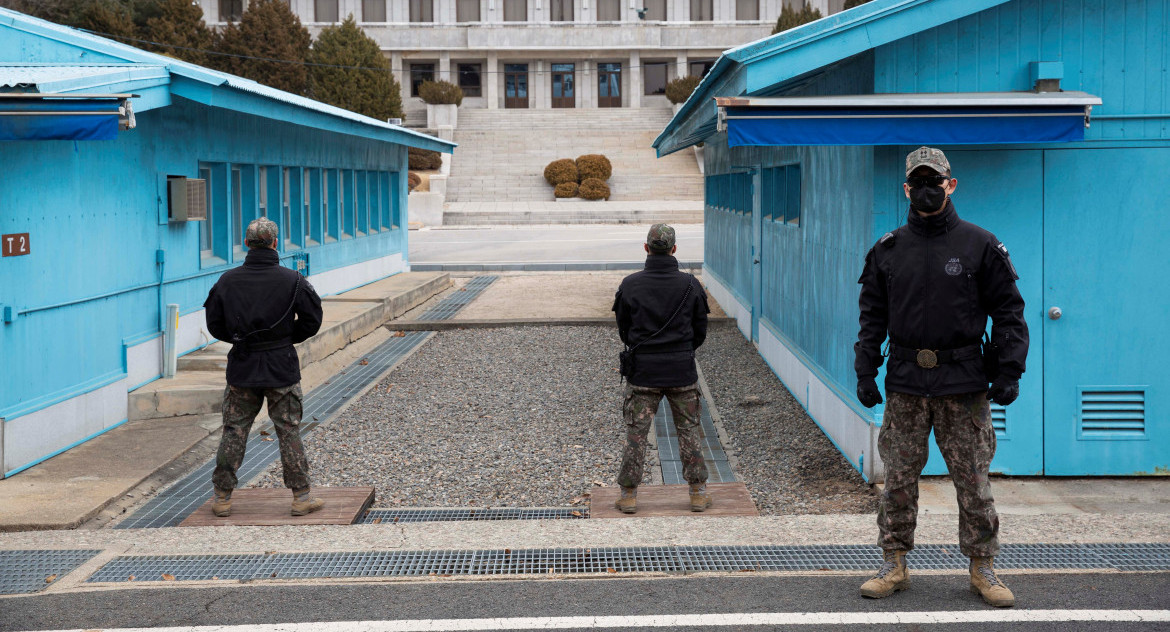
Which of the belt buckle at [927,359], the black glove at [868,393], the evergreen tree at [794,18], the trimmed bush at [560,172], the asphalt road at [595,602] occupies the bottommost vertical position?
the asphalt road at [595,602]

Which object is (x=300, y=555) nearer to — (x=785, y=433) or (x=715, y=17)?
(x=785, y=433)

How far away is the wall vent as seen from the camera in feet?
25.9

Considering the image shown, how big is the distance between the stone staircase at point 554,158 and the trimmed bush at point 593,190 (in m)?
0.54

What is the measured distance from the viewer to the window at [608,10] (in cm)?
6369

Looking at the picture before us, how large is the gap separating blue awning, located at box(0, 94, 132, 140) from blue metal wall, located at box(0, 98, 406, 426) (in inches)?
33.9

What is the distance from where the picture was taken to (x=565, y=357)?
13969mm

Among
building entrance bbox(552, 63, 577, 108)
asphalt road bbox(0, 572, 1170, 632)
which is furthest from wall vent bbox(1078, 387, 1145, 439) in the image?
building entrance bbox(552, 63, 577, 108)

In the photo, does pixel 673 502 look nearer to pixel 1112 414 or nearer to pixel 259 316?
pixel 259 316

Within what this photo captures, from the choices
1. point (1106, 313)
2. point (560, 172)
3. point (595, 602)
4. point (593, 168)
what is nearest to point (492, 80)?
point (560, 172)

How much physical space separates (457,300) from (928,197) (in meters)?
15.6

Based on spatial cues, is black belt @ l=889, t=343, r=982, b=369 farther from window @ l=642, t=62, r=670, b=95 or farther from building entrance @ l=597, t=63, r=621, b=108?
building entrance @ l=597, t=63, r=621, b=108

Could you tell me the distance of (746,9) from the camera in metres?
64.0

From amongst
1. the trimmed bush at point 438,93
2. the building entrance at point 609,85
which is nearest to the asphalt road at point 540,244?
the trimmed bush at point 438,93

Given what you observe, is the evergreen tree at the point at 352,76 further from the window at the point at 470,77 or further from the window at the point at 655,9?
the window at the point at 655,9
